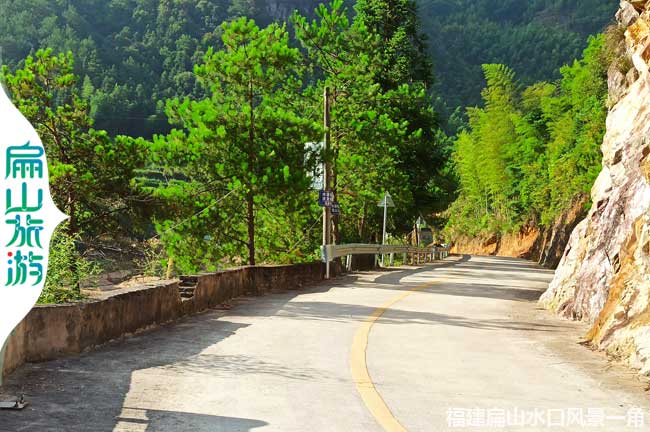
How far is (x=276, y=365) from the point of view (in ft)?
30.4

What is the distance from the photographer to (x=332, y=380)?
27.8 ft

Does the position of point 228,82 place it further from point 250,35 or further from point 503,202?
point 503,202

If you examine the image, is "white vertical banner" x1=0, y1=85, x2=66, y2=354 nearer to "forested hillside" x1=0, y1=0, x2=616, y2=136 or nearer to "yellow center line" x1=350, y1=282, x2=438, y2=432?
"yellow center line" x1=350, y1=282, x2=438, y2=432

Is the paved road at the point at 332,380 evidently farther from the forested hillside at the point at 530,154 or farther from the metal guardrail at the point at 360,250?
the forested hillside at the point at 530,154

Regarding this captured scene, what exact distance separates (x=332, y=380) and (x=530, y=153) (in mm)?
84543

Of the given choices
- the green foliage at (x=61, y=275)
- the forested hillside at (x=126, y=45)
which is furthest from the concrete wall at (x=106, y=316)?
the forested hillside at (x=126, y=45)

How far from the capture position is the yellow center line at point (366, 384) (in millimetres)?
6668

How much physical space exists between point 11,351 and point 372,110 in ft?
112

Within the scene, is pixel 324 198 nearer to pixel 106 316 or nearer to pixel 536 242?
pixel 106 316

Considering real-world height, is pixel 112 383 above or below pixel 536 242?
below

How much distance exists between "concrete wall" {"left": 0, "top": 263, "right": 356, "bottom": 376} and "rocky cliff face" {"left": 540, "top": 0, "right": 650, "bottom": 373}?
632cm

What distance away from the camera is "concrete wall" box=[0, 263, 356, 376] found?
8627 millimetres

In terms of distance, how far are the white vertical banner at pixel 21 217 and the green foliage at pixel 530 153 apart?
43127mm

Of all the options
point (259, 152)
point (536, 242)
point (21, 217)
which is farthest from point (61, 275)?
point (536, 242)
